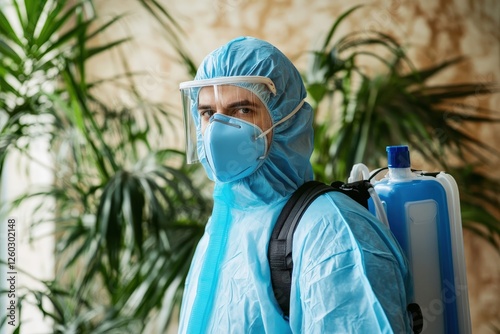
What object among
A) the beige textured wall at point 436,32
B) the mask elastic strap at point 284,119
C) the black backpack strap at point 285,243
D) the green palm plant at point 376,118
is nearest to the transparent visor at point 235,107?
the mask elastic strap at point 284,119

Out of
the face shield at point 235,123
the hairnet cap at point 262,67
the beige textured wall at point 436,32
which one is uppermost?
the beige textured wall at point 436,32

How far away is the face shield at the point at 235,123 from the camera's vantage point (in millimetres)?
1121

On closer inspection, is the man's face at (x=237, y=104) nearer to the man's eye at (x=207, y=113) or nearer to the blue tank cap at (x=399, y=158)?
the man's eye at (x=207, y=113)

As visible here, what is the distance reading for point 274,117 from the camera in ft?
3.76

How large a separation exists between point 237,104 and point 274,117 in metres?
0.07

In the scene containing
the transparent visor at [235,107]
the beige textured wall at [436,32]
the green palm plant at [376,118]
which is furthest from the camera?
the beige textured wall at [436,32]

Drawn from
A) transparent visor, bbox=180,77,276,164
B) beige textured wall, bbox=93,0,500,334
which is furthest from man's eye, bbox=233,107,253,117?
beige textured wall, bbox=93,0,500,334

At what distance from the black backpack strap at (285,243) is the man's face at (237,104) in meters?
0.13

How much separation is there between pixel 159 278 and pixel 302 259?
3.20 ft

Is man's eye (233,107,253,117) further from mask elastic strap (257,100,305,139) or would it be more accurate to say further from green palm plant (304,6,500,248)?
green palm plant (304,6,500,248)

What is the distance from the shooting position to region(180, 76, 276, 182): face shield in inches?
44.1

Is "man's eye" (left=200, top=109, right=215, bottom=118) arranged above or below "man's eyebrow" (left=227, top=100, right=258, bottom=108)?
below

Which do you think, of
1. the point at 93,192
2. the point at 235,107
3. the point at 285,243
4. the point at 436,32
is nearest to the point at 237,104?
the point at 235,107

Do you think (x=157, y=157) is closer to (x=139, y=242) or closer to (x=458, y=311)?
(x=139, y=242)
